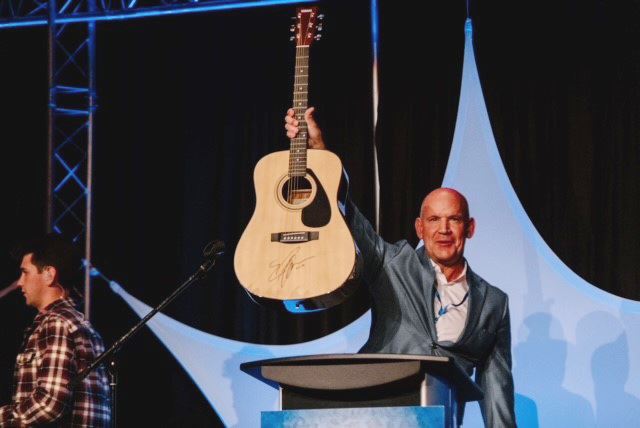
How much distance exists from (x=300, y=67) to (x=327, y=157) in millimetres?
481

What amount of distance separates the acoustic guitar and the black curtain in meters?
1.66

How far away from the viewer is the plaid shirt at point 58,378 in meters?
3.85

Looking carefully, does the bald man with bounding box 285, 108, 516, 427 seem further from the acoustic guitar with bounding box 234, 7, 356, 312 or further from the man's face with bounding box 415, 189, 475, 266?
the acoustic guitar with bounding box 234, 7, 356, 312

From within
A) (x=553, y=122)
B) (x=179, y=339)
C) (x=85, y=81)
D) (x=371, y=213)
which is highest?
(x=85, y=81)

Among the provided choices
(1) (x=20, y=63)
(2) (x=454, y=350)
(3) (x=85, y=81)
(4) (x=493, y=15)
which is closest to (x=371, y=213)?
(4) (x=493, y=15)

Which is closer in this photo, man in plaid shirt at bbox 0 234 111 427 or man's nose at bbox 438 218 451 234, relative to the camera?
man in plaid shirt at bbox 0 234 111 427

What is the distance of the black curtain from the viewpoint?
523cm

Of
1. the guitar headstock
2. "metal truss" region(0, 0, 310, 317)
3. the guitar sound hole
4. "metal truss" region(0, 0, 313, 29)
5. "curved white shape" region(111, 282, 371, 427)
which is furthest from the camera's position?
"metal truss" region(0, 0, 310, 317)

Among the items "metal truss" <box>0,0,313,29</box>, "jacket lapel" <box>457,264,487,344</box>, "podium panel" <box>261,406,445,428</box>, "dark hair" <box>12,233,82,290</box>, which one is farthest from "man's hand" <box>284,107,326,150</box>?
"metal truss" <box>0,0,313,29</box>

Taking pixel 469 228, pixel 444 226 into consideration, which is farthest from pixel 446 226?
pixel 469 228

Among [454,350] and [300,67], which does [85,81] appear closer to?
[300,67]

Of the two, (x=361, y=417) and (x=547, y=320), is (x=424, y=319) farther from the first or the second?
(x=547, y=320)

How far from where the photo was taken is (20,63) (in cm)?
662

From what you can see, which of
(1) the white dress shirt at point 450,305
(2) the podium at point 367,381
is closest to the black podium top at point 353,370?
(2) the podium at point 367,381
